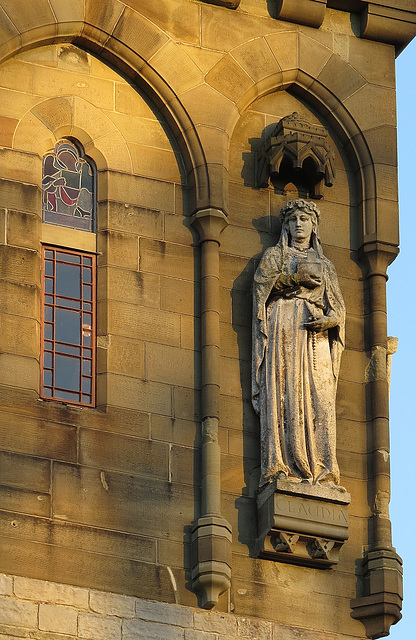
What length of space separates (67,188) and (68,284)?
43.7 inches

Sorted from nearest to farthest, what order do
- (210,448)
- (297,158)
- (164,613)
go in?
1. (164,613)
2. (210,448)
3. (297,158)

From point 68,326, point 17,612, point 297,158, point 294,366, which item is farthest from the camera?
point 297,158

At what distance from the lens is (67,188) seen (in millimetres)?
27953

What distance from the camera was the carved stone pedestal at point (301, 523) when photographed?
87.4 ft

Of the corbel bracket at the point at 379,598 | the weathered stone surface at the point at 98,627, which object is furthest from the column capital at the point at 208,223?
the weathered stone surface at the point at 98,627

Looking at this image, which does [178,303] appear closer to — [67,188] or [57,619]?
[67,188]

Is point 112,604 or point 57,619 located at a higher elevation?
point 112,604

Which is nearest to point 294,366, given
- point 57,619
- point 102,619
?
point 102,619

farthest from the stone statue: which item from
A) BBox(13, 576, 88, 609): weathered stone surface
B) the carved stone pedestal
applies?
BBox(13, 576, 88, 609): weathered stone surface

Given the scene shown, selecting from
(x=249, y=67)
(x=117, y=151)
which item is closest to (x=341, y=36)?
(x=249, y=67)

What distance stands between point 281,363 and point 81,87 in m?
3.71

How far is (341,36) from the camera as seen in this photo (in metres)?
29.9

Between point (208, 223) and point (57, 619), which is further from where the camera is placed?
point (208, 223)

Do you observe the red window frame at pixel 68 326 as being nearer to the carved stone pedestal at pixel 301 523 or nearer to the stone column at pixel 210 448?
the stone column at pixel 210 448
